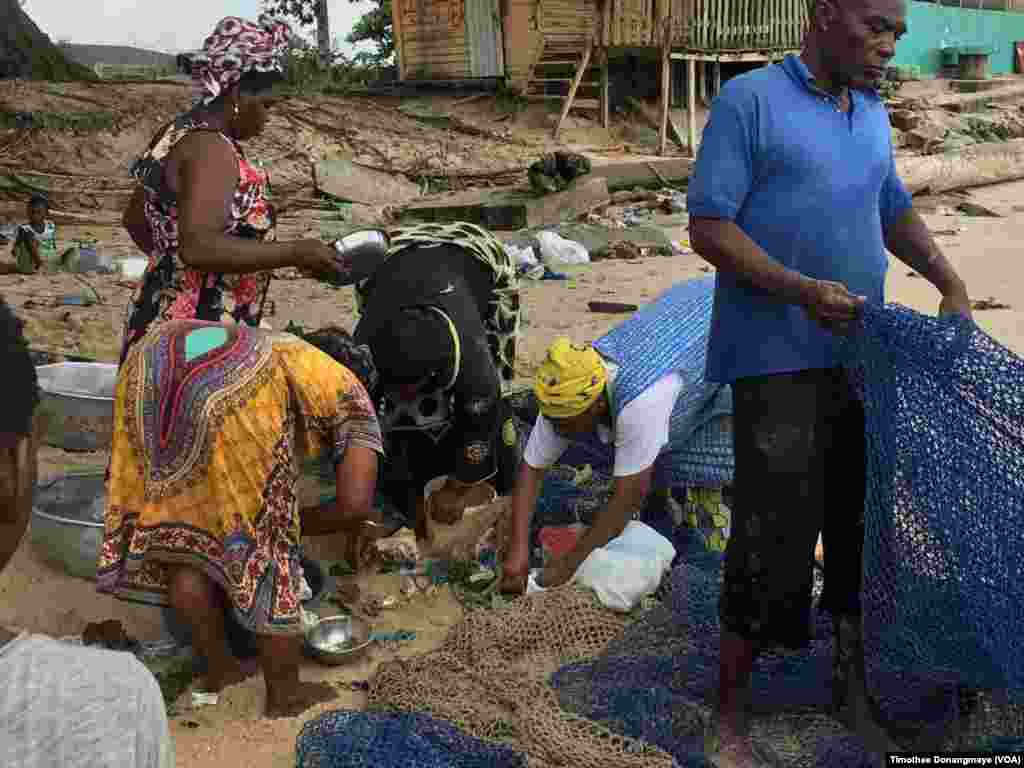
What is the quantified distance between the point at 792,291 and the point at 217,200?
1599mm

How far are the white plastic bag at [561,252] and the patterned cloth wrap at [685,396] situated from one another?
18.0 feet

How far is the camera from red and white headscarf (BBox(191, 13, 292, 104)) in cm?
→ 330

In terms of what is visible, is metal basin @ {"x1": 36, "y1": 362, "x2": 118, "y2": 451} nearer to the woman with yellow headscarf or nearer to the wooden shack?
the woman with yellow headscarf

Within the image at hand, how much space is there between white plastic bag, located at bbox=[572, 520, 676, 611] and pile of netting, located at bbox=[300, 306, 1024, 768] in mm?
59

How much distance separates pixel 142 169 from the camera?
3.37 meters

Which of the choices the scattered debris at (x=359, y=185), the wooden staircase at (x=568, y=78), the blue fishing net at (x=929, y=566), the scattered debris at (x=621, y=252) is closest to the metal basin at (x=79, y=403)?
the blue fishing net at (x=929, y=566)

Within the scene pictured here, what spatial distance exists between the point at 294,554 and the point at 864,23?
1914 millimetres

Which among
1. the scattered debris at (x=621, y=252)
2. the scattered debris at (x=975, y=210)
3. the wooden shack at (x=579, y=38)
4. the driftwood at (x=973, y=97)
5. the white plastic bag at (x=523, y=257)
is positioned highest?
the wooden shack at (x=579, y=38)

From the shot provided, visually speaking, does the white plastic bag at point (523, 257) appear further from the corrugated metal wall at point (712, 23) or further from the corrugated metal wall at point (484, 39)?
the corrugated metal wall at point (484, 39)

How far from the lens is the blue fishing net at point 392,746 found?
2.74 meters

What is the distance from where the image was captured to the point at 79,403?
161 inches

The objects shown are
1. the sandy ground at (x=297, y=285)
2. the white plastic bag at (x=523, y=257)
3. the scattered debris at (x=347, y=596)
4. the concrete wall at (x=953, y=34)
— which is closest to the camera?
the sandy ground at (x=297, y=285)

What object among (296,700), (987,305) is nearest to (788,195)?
(296,700)

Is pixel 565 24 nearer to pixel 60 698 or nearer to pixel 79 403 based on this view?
pixel 79 403
